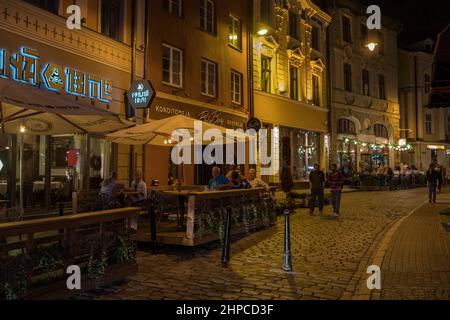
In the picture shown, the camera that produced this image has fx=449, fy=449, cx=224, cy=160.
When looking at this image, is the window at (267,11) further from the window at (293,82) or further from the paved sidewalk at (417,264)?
the paved sidewalk at (417,264)

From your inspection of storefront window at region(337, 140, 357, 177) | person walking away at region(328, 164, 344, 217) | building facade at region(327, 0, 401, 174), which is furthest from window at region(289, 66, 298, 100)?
person walking away at region(328, 164, 344, 217)

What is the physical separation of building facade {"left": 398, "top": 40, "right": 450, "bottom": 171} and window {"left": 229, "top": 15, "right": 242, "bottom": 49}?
24810 mm

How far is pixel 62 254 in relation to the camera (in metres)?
5.32

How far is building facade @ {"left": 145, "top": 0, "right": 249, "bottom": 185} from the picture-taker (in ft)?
54.7

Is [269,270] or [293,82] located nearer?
[269,270]

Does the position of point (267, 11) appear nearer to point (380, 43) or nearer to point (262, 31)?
point (262, 31)

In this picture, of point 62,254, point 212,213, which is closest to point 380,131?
point 212,213

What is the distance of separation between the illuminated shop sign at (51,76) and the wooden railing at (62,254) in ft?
21.2

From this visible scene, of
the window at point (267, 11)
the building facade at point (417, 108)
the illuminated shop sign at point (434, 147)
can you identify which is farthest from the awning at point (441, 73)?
the illuminated shop sign at point (434, 147)

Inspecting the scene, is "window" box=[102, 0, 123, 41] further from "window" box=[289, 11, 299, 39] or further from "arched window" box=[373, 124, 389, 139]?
"arched window" box=[373, 124, 389, 139]

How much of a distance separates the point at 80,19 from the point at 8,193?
5.55 metres

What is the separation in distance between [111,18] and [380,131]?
27.5 m

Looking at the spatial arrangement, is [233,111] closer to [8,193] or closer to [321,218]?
[321,218]
